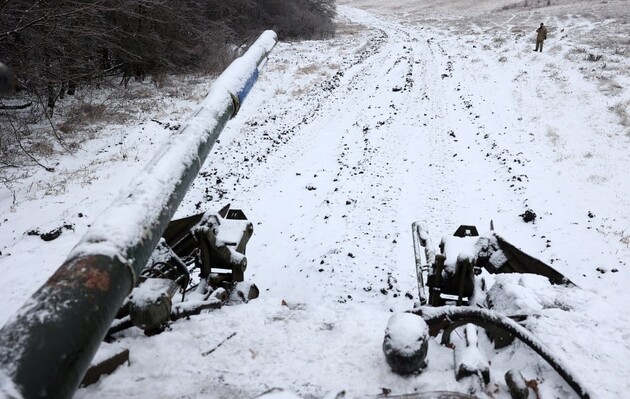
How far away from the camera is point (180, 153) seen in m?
3.21

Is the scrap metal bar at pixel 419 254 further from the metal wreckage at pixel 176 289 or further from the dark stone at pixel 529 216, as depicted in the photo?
the dark stone at pixel 529 216

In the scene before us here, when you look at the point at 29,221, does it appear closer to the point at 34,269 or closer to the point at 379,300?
the point at 34,269

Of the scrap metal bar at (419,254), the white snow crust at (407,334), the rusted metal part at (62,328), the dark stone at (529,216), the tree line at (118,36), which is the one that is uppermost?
the tree line at (118,36)

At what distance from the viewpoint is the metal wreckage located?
1762 mm

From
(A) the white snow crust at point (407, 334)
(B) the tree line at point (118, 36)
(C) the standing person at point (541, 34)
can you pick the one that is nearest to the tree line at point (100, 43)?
(B) the tree line at point (118, 36)

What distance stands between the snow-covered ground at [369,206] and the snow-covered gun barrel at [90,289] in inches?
44.8

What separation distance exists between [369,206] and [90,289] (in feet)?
20.1

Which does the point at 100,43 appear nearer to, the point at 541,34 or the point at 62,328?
the point at 62,328

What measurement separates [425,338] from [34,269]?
521 centimetres

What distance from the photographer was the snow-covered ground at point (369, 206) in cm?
317

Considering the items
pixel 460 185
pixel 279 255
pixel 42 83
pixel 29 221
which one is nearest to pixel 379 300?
pixel 279 255

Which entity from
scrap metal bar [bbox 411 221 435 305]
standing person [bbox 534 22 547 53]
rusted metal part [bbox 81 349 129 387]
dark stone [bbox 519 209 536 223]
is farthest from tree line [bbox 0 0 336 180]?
standing person [bbox 534 22 547 53]

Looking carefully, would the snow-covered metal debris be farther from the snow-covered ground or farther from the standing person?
the standing person

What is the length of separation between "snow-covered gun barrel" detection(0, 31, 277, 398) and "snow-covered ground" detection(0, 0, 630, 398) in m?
1.14
